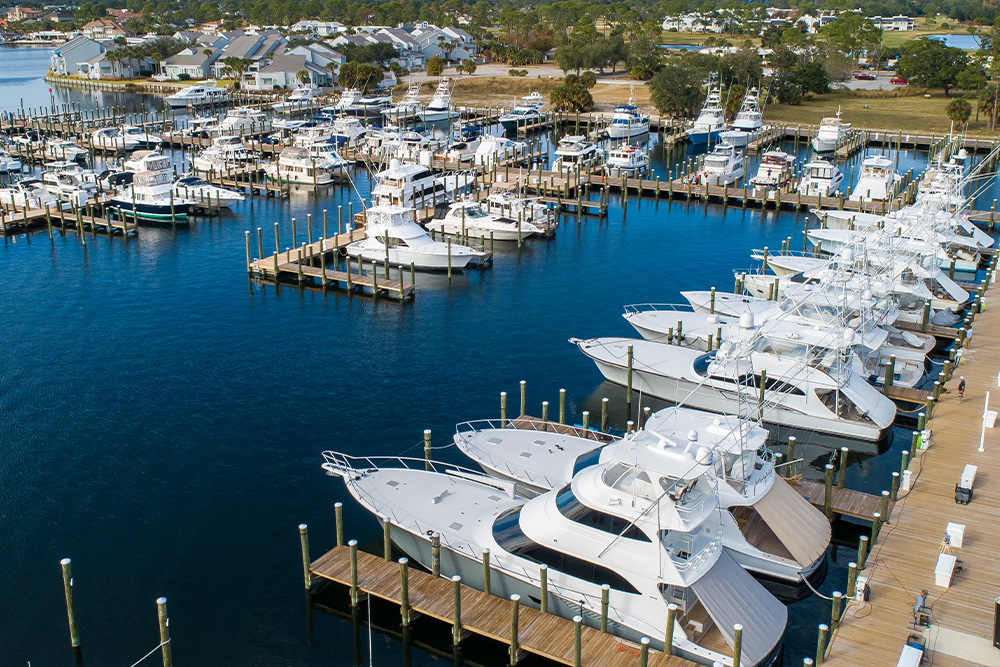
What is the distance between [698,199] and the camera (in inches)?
2950

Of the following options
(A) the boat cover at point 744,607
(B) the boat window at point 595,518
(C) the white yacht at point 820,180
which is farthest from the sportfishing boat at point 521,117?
(A) the boat cover at point 744,607

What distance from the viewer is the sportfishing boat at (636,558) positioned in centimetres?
2220

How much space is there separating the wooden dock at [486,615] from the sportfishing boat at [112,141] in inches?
3105

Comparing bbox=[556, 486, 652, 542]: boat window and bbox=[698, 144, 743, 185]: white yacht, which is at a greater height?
bbox=[698, 144, 743, 185]: white yacht

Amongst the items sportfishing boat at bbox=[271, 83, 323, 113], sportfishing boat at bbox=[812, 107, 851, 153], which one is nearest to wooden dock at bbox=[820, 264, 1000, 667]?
sportfishing boat at bbox=[812, 107, 851, 153]

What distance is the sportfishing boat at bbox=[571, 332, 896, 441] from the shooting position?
113 feet

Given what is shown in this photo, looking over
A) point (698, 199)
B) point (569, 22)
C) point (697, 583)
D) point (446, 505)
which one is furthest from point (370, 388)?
point (569, 22)

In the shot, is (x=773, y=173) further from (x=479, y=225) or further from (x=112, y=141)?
(x=112, y=141)

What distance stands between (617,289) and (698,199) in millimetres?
24769

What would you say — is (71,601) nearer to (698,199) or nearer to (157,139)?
(698,199)

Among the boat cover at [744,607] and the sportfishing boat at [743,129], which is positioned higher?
the sportfishing boat at [743,129]

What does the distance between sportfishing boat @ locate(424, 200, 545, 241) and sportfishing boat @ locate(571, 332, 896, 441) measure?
26.5 meters

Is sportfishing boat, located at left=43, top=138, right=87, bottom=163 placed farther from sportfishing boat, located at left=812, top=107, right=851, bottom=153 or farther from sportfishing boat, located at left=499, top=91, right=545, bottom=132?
sportfishing boat, located at left=812, top=107, right=851, bottom=153

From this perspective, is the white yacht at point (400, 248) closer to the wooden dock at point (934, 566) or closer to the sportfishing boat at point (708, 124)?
the wooden dock at point (934, 566)
